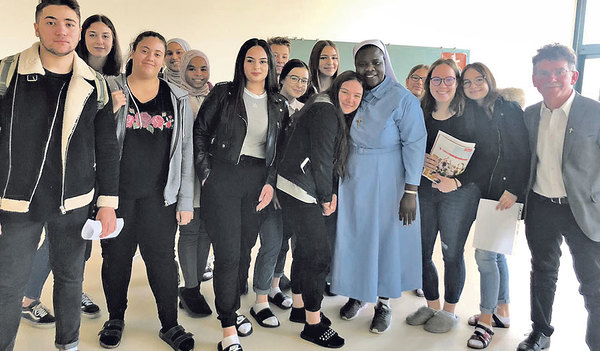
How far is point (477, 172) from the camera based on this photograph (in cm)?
223

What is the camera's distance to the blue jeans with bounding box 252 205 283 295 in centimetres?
250

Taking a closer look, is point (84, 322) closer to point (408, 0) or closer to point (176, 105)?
point (176, 105)

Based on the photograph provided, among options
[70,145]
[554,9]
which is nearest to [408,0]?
[554,9]

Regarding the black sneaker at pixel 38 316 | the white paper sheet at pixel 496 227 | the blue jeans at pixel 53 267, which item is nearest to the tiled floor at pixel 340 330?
the black sneaker at pixel 38 316

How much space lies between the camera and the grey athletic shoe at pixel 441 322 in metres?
2.43

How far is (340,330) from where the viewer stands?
244 cm

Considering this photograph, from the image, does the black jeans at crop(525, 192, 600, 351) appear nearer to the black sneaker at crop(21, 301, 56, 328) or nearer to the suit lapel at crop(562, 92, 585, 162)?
the suit lapel at crop(562, 92, 585, 162)

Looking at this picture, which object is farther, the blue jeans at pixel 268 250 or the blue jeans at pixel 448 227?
the blue jeans at pixel 268 250

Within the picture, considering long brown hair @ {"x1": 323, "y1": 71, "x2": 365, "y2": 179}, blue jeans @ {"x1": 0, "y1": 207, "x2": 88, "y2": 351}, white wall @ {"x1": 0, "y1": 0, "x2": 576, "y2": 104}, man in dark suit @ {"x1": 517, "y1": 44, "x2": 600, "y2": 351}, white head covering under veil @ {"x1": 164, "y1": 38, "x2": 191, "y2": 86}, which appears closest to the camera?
blue jeans @ {"x1": 0, "y1": 207, "x2": 88, "y2": 351}

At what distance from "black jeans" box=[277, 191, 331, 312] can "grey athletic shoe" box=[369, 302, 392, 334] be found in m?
0.45

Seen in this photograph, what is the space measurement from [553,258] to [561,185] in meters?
0.37

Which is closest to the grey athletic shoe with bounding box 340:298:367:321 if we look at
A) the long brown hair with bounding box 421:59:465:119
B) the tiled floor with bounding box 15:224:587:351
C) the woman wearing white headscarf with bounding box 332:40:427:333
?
the tiled floor with bounding box 15:224:587:351

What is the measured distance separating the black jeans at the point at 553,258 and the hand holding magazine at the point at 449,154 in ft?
1.20

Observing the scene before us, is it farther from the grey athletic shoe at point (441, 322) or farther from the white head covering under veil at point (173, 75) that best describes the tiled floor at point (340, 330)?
the white head covering under veil at point (173, 75)
